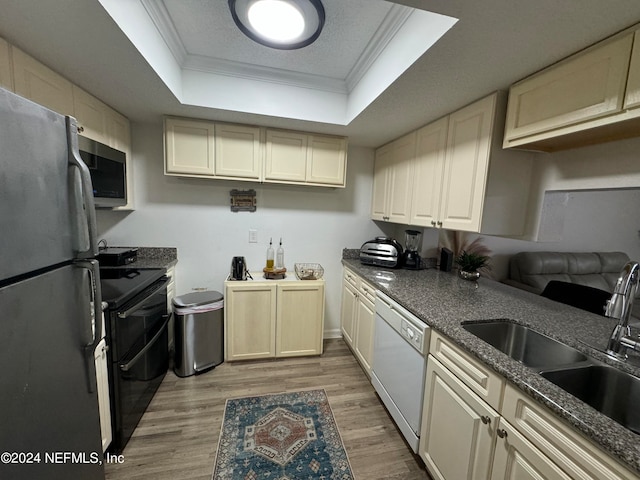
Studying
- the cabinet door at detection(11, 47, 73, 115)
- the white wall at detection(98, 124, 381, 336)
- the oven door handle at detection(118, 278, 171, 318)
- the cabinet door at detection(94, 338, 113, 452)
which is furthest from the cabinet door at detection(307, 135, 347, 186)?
the cabinet door at detection(94, 338, 113, 452)

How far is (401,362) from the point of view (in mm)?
1685

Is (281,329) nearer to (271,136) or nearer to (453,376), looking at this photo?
(453,376)

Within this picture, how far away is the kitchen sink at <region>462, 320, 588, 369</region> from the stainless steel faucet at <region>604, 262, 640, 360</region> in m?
0.15

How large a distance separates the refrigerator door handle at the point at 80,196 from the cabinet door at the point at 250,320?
1.55m

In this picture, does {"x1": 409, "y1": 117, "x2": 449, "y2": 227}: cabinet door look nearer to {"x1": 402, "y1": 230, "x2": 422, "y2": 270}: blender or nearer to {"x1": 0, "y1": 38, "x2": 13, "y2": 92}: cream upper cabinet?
{"x1": 402, "y1": 230, "x2": 422, "y2": 270}: blender

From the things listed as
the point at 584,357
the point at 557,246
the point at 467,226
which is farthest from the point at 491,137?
the point at 557,246

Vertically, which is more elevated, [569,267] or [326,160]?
[326,160]

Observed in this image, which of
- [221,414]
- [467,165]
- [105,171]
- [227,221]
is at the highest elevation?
[467,165]

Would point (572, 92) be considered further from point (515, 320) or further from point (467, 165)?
point (515, 320)

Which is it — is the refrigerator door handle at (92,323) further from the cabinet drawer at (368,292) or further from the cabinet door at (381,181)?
the cabinet door at (381,181)

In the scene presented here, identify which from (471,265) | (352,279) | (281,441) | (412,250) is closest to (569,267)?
(471,265)

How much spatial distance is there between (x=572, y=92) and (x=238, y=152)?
7.41ft

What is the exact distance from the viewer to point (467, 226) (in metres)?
1.70

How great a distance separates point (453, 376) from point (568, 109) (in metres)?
1.34
